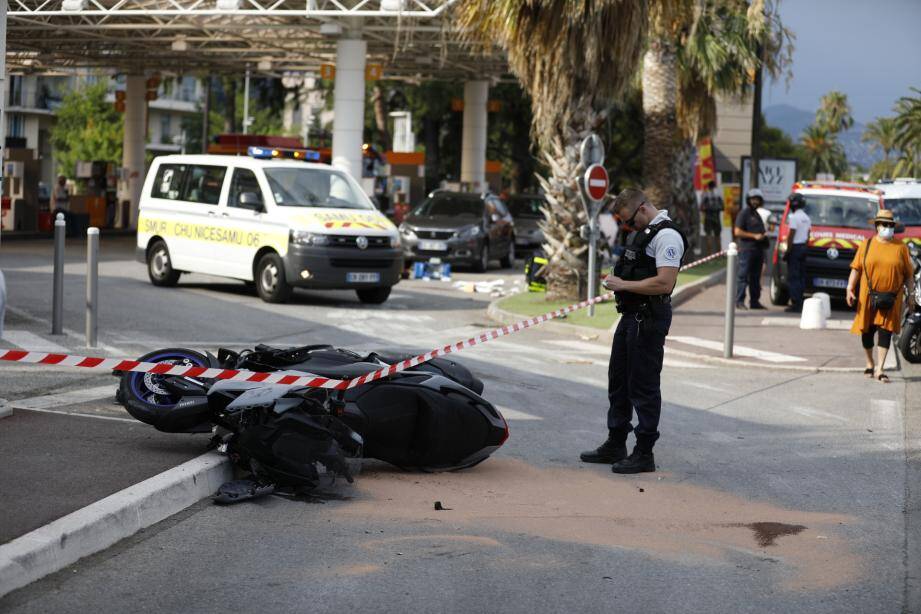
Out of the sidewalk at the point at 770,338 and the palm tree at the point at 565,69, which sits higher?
the palm tree at the point at 565,69

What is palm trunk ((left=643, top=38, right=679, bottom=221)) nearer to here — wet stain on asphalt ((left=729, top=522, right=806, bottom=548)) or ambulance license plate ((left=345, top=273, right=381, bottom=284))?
ambulance license plate ((left=345, top=273, right=381, bottom=284))

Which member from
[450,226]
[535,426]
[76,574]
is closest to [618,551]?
[76,574]

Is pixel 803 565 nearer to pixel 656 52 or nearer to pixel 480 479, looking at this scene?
pixel 480 479

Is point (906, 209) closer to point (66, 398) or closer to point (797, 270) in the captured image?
point (797, 270)

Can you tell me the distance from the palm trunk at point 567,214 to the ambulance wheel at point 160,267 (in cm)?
577

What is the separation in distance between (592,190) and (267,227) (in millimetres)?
4668

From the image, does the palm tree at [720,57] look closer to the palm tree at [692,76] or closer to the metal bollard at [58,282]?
the palm tree at [692,76]

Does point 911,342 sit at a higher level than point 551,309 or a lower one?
higher

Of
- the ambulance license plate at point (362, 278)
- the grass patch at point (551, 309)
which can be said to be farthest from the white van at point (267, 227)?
the grass patch at point (551, 309)

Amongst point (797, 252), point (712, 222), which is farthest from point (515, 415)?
point (712, 222)

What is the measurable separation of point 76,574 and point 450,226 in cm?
2198

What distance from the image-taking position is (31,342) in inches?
513

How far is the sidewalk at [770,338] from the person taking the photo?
15.2 meters

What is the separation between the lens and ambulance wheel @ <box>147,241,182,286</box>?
20250 mm
